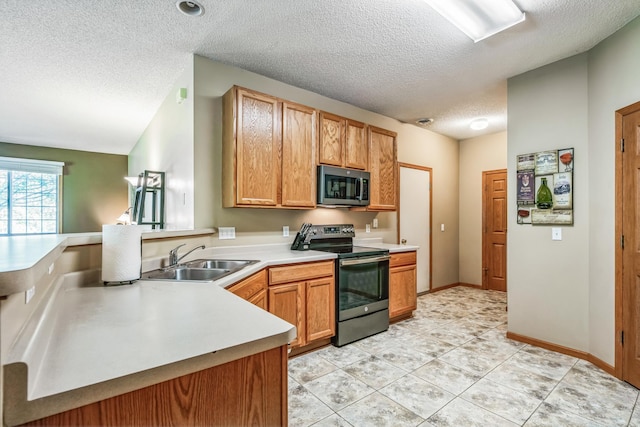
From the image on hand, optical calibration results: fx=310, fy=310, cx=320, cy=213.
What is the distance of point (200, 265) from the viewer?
7.83ft

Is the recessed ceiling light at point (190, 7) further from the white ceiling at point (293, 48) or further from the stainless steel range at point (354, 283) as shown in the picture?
the stainless steel range at point (354, 283)

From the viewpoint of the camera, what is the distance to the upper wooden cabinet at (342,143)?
126 inches

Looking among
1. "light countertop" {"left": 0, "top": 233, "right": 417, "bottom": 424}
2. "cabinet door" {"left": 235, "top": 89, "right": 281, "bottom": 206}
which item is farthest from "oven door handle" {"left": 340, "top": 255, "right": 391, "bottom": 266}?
"light countertop" {"left": 0, "top": 233, "right": 417, "bottom": 424}

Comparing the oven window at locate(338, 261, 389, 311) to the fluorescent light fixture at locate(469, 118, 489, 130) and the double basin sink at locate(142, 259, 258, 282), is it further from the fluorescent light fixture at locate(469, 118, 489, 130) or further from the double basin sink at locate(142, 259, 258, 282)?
the fluorescent light fixture at locate(469, 118, 489, 130)

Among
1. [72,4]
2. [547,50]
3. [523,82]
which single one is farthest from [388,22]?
[72,4]

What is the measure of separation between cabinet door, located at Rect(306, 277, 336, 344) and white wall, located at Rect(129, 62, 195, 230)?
1.23 metres

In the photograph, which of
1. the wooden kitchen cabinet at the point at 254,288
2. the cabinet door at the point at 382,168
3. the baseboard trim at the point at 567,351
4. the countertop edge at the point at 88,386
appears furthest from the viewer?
the cabinet door at the point at 382,168

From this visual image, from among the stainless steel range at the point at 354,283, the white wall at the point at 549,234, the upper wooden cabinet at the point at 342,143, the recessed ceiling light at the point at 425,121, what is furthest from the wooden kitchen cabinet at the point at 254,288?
the recessed ceiling light at the point at 425,121

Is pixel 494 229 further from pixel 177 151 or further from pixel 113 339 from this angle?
pixel 113 339

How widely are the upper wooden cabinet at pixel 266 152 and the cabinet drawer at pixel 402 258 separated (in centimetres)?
115

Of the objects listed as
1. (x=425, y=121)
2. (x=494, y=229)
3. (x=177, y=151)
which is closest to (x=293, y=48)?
(x=177, y=151)

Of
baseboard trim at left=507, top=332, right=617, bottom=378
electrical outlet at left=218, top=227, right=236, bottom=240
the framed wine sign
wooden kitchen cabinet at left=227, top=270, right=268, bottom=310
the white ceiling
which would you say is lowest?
baseboard trim at left=507, top=332, right=617, bottom=378

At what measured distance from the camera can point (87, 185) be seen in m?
6.32

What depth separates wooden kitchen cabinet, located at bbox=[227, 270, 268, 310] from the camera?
1.96m
